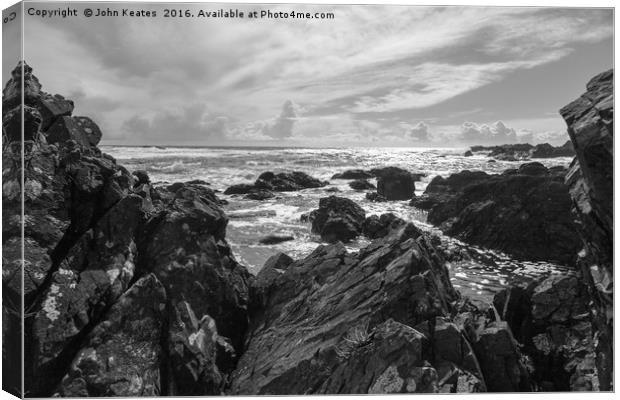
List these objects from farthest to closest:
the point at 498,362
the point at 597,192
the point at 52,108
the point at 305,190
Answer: the point at 305,190 → the point at 52,108 → the point at 498,362 → the point at 597,192

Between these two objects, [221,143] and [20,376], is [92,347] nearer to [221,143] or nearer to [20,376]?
[20,376]

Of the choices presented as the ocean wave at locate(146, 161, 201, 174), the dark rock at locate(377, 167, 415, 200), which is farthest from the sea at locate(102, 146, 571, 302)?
the dark rock at locate(377, 167, 415, 200)

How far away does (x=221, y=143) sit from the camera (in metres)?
10.7

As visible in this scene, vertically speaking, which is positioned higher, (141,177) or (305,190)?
(141,177)

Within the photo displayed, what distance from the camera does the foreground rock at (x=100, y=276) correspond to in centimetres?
794

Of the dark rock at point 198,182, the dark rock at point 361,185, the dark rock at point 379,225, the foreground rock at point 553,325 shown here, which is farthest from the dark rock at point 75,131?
the foreground rock at point 553,325

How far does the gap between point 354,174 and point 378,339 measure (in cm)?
438

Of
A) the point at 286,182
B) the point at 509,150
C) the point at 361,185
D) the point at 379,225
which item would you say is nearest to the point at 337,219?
the point at 361,185

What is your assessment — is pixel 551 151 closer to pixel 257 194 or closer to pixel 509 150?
pixel 509 150

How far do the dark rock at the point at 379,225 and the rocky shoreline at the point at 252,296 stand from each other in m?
0.97

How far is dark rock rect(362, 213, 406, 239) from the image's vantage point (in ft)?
40.1

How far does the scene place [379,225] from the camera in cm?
1227

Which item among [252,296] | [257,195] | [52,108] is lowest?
[252,296]

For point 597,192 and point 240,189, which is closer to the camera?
point 597,192
